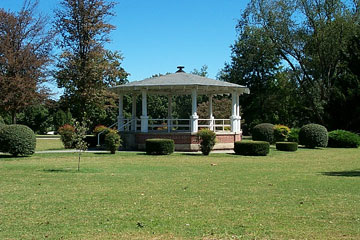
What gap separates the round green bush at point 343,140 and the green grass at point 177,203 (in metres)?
16.3

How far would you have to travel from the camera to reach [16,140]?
781 inches

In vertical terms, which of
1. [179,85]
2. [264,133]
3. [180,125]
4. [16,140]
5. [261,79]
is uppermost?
[261,79]

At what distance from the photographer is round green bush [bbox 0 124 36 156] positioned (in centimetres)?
1966

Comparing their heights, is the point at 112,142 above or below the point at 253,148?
above

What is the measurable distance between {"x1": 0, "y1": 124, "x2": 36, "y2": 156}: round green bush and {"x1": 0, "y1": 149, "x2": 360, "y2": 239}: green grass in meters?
4.18

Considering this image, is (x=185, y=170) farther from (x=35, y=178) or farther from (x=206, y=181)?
(x=35, y=178)

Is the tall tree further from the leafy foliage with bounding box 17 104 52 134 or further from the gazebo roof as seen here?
the leafy foliage with bounding box 17 104 52 134

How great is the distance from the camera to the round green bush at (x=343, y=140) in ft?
102

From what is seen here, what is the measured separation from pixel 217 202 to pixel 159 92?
20592 mm

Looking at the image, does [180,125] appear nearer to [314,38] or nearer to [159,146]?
[159,146]

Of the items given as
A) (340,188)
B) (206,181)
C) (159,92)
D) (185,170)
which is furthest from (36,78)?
(340,188)

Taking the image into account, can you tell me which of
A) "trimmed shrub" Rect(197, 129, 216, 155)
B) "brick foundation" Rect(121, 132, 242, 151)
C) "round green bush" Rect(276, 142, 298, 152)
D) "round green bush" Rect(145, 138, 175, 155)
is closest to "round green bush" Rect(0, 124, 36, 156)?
"round green bush" Rect(145, 138, 175, 155)

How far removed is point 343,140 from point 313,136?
3540 mm

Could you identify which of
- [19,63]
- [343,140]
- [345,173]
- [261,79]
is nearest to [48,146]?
[19,63]
